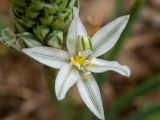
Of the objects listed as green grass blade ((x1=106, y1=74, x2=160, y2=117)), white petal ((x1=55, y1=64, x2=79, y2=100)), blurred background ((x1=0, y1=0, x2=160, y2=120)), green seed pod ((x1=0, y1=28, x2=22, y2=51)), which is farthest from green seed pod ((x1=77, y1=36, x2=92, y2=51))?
blurred background ((x1=0, y1=0, x2=160, y2=120))

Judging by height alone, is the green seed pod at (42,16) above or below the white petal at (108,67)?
above

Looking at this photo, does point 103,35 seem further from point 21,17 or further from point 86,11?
point 86,11

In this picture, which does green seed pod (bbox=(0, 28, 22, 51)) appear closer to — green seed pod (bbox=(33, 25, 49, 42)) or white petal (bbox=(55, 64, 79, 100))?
green seed pod (bbox=(33, 25, 49, 42))

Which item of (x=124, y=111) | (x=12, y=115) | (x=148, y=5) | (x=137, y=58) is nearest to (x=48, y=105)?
(x=12, y=115)

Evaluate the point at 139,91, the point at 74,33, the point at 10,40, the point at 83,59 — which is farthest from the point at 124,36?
the point at 10,40

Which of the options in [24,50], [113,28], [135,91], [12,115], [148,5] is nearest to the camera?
[24,50]

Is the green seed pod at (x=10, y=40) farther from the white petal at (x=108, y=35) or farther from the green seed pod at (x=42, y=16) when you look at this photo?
the white petal at (x=108, y=35)

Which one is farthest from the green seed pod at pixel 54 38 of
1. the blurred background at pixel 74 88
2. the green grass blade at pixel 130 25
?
the blurred background at pixel 74 88

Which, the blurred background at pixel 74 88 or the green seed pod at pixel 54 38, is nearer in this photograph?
the green seed pod at pixel 54 38
